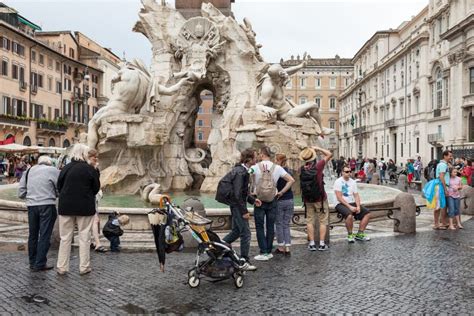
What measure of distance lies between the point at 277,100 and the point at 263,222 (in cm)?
763

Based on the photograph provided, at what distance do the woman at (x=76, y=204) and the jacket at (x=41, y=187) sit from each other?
1.03 feet

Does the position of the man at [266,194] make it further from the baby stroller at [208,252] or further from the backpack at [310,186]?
the baby stroller at [208,252]

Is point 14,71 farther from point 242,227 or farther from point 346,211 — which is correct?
point 242,227

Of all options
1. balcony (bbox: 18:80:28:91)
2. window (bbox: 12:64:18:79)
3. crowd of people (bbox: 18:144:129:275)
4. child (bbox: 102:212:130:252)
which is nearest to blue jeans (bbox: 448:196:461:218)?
child (bbox: 102:212:130:252)

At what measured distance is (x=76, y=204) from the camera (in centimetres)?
622

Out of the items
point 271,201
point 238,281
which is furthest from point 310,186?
point 238,281

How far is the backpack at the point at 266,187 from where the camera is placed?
23.1ft

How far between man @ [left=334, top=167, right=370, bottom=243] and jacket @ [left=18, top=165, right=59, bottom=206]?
14.2 feet

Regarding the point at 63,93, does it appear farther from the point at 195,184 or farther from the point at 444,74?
the point at 195,184

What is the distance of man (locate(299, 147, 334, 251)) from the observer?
7.71m

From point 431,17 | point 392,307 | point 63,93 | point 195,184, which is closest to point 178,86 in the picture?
point 195,184

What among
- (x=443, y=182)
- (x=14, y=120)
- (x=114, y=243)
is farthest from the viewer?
(x=14, y=120)

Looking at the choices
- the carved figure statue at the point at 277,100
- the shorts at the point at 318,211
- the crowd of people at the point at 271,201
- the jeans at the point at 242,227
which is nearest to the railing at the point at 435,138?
the carved figure statue at the point at 277,100

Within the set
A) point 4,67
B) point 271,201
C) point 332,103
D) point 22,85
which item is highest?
point 332,103
